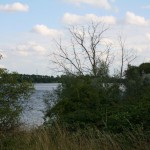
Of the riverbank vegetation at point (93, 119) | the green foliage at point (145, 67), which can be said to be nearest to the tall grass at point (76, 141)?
the riverbank vegetation at point (93, 119)

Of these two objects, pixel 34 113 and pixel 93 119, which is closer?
pixel 93 119

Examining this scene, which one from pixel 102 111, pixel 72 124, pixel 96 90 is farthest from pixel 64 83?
pixel 72 124

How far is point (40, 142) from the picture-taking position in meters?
10.7

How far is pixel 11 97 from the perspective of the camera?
1364cm

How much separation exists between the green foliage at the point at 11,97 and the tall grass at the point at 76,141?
3.91 ft

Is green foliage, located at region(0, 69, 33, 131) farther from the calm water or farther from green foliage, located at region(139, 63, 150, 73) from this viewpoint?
green foliage, located at region(139, 63, 150, 73)

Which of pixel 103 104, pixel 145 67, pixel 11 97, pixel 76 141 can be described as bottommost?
pixel 76 141

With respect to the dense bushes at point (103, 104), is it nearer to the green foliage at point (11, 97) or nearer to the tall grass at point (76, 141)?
the tall grass at point (76, 141)

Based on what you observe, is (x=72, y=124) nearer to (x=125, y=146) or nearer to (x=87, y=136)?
(x=87, y=136)

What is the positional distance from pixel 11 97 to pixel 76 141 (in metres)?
3.74

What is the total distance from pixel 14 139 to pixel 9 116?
1.25 metres

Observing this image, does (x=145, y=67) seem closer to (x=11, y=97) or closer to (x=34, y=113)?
(x=34, y=113)

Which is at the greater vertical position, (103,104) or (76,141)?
(103,104)

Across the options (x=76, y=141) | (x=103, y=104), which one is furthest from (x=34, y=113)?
(x=76, y=141)
